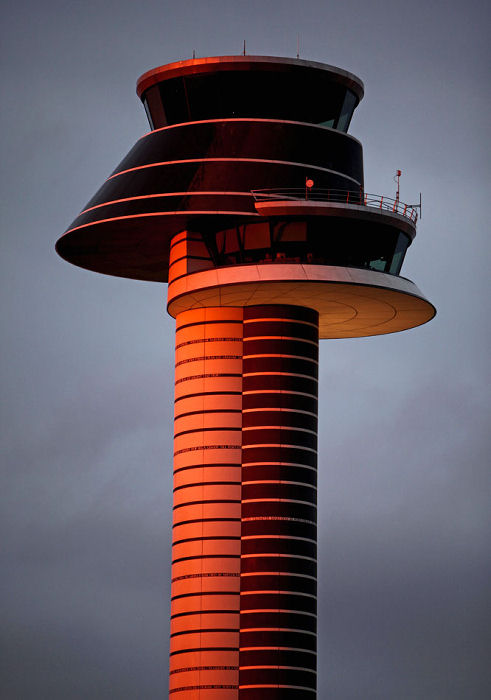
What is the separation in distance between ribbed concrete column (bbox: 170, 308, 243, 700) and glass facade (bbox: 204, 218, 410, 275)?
12.4ft

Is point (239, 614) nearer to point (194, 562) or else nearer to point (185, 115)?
point (194, 562)

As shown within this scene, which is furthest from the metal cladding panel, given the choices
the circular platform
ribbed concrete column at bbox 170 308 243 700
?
ribbed concrete column at bbox 170 308 243 700

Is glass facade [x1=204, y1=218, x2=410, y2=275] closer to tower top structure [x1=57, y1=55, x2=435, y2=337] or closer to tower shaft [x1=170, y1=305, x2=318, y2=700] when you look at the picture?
tower top structure [x1=57, y1=55, x2=435, y2=337]

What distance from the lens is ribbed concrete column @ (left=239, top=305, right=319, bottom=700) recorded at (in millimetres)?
98812

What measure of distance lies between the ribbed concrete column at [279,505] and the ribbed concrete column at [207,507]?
666 mm

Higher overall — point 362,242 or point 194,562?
point 362,242

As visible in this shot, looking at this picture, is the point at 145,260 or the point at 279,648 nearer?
the point at 279,648

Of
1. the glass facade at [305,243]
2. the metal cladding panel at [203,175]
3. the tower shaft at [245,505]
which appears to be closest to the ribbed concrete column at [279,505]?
the tower shaft at [245,505]

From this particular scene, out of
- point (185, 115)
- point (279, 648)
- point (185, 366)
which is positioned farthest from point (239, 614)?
point (185, 115)

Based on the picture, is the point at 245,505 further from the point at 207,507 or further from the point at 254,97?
the point at 254,97

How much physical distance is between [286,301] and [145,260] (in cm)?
1044

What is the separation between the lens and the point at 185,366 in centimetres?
10519

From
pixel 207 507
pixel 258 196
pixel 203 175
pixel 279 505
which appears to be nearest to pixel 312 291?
pixel 258 196

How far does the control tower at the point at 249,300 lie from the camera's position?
100m
